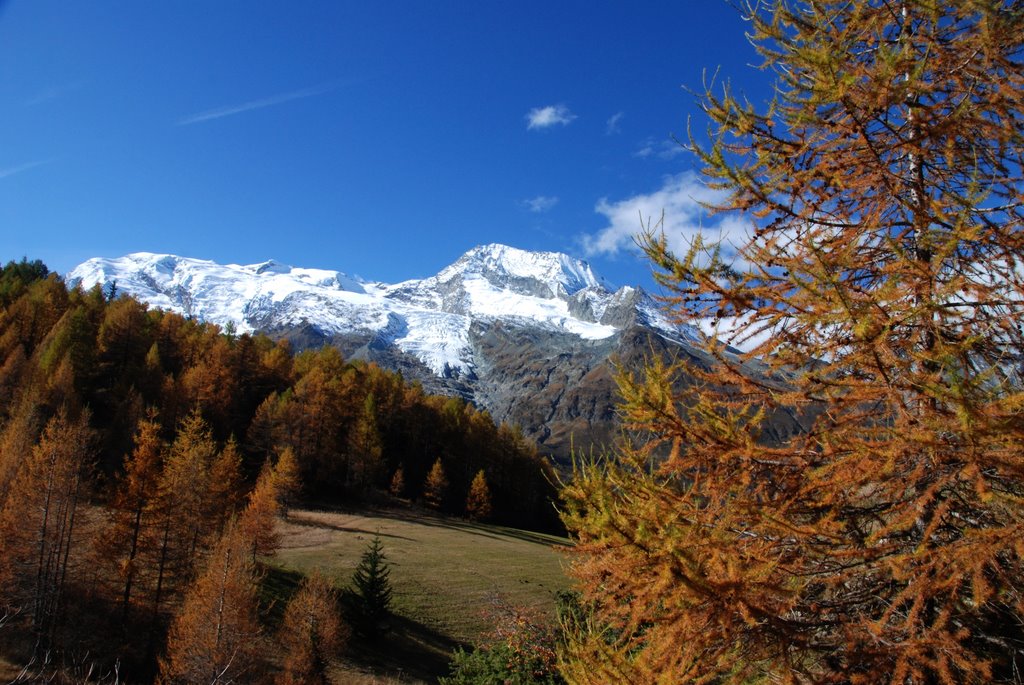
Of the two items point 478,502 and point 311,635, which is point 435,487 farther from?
point 311,635

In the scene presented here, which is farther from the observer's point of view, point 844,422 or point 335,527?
point 335,527

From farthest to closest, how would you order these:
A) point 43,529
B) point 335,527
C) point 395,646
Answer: point 335,527 → point 395,646 → point 43,529

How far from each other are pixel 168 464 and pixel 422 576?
19328 mm

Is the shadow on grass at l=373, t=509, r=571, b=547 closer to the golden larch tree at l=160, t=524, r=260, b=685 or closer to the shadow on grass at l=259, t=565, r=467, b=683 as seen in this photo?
the shadow on grass at l=259, t=565, r=467, b=683

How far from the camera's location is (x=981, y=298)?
15.2ft

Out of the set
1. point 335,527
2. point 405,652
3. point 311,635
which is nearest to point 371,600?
point 405,652

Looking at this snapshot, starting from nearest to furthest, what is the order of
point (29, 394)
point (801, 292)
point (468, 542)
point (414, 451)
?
1. point (801, 292)
2. point (29, 394)
3. point (468, 542)
4. point (414, 451)

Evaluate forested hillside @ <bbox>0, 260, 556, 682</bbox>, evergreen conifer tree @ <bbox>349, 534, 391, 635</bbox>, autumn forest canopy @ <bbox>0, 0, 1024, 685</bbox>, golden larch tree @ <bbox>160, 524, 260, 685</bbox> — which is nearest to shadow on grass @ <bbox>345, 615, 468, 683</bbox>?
evergreen conifer tree @ <bbox>349, 534, 391, 635</bbox>

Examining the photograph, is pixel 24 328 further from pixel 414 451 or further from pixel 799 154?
pixel 799 154

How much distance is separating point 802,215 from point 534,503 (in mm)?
91964

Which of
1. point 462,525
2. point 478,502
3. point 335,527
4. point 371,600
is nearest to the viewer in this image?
point 371,600

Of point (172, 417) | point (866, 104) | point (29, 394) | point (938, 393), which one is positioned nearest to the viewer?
point (938, 393)

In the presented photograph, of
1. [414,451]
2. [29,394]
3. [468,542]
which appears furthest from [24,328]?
[468,542]

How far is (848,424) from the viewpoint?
489cm
